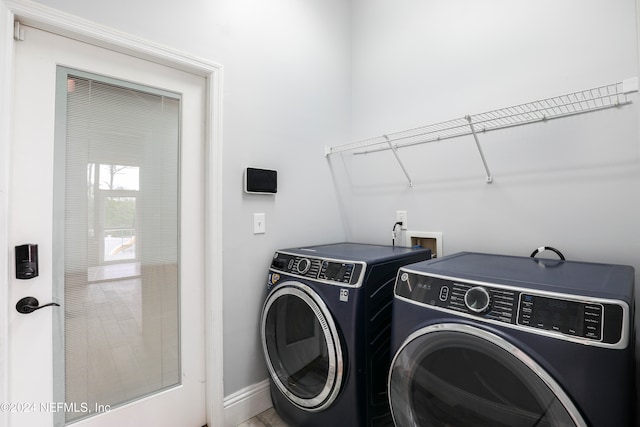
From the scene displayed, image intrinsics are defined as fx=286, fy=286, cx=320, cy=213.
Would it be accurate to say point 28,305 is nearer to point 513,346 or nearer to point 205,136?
point 205,136

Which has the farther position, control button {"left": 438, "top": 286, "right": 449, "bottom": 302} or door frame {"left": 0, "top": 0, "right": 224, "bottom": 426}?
door frame {"left": 0, "top": 0, "right": 224, "bottom": 426}

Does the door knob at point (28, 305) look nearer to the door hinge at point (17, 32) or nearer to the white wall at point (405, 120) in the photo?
the white wall at point (405, 120)

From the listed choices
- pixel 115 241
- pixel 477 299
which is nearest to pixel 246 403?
pixel 115 241

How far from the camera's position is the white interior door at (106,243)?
1.19m

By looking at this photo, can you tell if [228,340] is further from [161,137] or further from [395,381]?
[161,137]

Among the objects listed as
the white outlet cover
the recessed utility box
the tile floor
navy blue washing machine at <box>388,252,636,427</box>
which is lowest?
the tile floor

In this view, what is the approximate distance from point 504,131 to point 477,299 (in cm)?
114

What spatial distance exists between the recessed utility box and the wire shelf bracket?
0.36 metres

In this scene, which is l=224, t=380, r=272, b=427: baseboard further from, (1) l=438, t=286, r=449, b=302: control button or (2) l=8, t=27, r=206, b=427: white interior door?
(1) l=438, t=286, r=449, b=302: control button

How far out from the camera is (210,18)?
1.62m

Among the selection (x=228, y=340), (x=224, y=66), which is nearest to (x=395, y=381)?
(x=228, y=340)

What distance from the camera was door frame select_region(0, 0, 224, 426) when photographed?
3.60 ft

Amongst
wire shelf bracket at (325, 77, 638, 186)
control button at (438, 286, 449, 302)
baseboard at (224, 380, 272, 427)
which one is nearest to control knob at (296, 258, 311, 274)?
control button at (438, 286, 449, 302)

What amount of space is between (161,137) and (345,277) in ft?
3.98
